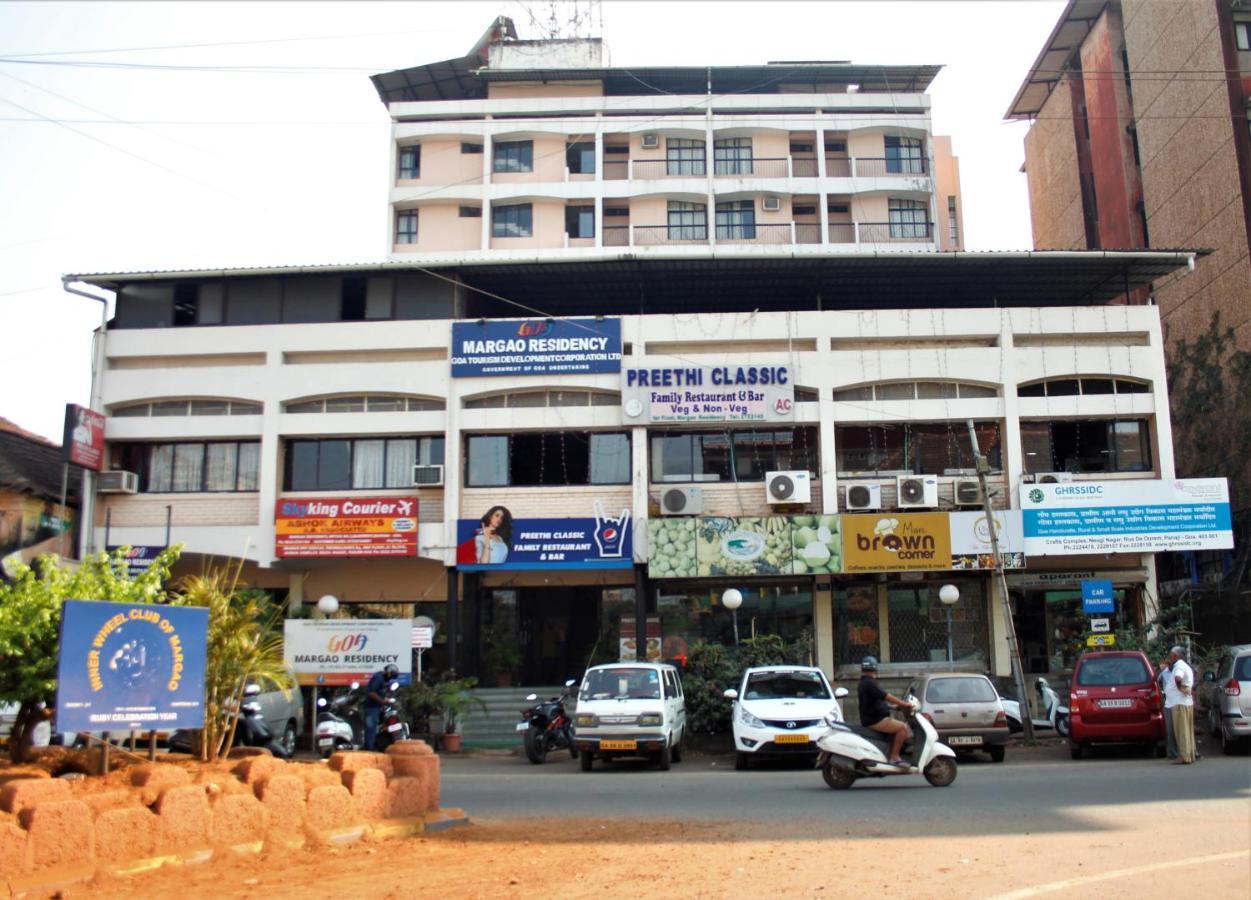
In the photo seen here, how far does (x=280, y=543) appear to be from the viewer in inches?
1074

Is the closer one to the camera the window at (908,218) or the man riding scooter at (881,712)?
the man riding scooter at (881,712)

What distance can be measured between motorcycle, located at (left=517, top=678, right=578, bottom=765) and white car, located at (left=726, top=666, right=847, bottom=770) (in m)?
3.37

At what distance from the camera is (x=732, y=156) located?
131ft

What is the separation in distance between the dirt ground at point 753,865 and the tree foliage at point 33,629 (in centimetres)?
216

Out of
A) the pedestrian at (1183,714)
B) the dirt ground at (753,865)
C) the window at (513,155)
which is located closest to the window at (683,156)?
the window at (513,155)

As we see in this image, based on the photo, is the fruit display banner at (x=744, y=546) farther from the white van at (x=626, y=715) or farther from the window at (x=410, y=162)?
the window at (x=410, y=162)

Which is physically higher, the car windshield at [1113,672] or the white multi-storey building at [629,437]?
the white multi-storey building at [629,437]

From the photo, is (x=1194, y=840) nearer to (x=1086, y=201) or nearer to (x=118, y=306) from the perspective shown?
(x=118, y=306)

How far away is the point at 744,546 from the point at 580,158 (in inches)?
746

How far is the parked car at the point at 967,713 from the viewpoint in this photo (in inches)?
702

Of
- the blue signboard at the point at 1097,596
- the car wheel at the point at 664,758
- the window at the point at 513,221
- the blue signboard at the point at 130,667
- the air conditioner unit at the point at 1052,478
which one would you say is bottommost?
the car wheel at the point at 664,758

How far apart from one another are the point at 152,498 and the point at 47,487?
2.50 metres

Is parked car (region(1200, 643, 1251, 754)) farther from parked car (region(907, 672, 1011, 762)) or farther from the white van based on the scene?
the white van

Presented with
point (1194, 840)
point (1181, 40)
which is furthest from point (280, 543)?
point (1181, 40)
